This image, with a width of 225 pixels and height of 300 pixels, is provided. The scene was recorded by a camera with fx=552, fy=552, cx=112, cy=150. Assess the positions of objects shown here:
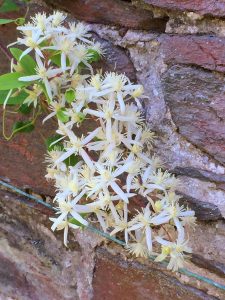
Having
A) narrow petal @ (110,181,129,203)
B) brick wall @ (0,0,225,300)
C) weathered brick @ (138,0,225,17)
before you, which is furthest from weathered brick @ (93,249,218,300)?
weathered brick @ (138,0,225,17)

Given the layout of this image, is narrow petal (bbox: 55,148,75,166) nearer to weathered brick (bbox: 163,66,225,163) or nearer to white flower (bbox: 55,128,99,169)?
white flower (bbox: 55,128,99,169)

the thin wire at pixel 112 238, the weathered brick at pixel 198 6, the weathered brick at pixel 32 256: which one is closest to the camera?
A: the weathered brick at pixel 198 6

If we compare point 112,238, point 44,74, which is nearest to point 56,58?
point 44,74

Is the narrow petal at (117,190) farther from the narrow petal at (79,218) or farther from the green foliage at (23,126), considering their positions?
the green foliage at (23,126)

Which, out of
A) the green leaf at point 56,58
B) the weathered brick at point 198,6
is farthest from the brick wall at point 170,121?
the green leaf at point 56,58

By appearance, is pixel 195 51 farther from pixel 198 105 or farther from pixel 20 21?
pixel 20 21

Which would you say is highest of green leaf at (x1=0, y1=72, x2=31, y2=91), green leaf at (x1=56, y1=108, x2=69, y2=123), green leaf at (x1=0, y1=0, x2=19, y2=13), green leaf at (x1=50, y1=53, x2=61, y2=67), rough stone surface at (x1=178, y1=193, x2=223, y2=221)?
green leaf at (x1=0, y1=0, x2=19, y2=13)
